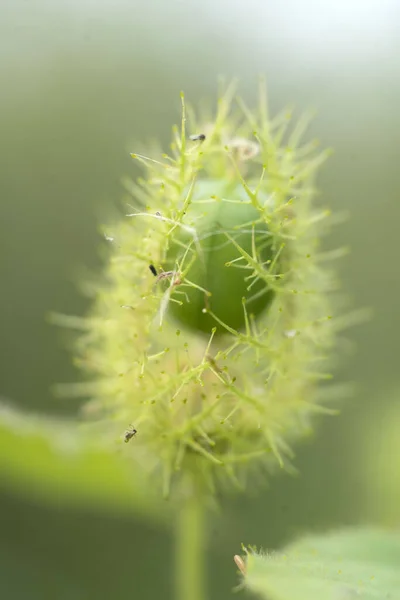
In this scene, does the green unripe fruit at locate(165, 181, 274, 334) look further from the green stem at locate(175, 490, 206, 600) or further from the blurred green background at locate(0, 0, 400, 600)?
the blurred green background at locate(0, 0, 400, 600)

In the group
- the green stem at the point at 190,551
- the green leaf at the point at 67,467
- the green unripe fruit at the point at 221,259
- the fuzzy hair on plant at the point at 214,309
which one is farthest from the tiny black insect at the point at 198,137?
the green stem at the point at 190,551

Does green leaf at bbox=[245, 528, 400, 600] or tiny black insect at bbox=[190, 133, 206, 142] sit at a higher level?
tiny black insect at bbox=[190, 133, 206, 142]

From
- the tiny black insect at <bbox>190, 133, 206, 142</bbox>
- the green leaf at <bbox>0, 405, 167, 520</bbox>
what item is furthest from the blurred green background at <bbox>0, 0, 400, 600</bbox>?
the tiny black insect at <bbox>190, 133, 206, 142</bbox>

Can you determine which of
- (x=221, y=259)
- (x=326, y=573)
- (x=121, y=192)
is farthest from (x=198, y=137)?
(x=121, y=192)

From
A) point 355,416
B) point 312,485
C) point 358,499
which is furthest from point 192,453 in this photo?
point 312,485

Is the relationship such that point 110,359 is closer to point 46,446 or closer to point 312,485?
point 46,446

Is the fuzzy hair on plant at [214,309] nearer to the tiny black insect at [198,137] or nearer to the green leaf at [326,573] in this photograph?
Answer: the tiny black insect at [198,137]
